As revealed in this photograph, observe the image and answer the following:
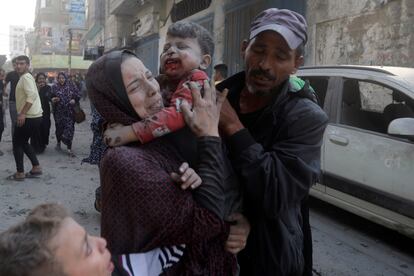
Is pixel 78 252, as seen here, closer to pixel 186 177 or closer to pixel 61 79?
pixel 186 177

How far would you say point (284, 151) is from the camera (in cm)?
149

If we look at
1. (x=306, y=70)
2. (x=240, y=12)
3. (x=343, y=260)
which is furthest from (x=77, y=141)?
(x=343, y=260)

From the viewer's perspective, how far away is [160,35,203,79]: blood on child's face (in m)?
1.77

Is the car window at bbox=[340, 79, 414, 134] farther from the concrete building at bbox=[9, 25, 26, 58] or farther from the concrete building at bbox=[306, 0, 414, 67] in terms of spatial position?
the concrete building at bbox=[9, 25, 26, 58]

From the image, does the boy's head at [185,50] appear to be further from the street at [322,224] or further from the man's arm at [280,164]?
the street at [322,224]

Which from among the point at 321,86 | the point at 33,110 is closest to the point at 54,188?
the point at 33,110

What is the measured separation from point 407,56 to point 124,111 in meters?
6.11

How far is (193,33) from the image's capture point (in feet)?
6.14

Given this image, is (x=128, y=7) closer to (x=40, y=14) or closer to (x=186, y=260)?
(x=186, y=260)

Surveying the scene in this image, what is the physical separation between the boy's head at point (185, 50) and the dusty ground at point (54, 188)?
8.85 feet

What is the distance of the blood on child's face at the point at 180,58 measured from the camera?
177 cm

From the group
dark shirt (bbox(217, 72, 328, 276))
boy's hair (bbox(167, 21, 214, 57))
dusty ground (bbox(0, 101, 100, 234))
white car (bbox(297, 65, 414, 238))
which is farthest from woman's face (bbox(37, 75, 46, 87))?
dark shirt (bbox(217, 72, 328, 276))

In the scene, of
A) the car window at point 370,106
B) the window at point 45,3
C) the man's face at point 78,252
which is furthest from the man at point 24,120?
the window at point 45,3

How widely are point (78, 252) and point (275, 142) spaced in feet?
2.51
